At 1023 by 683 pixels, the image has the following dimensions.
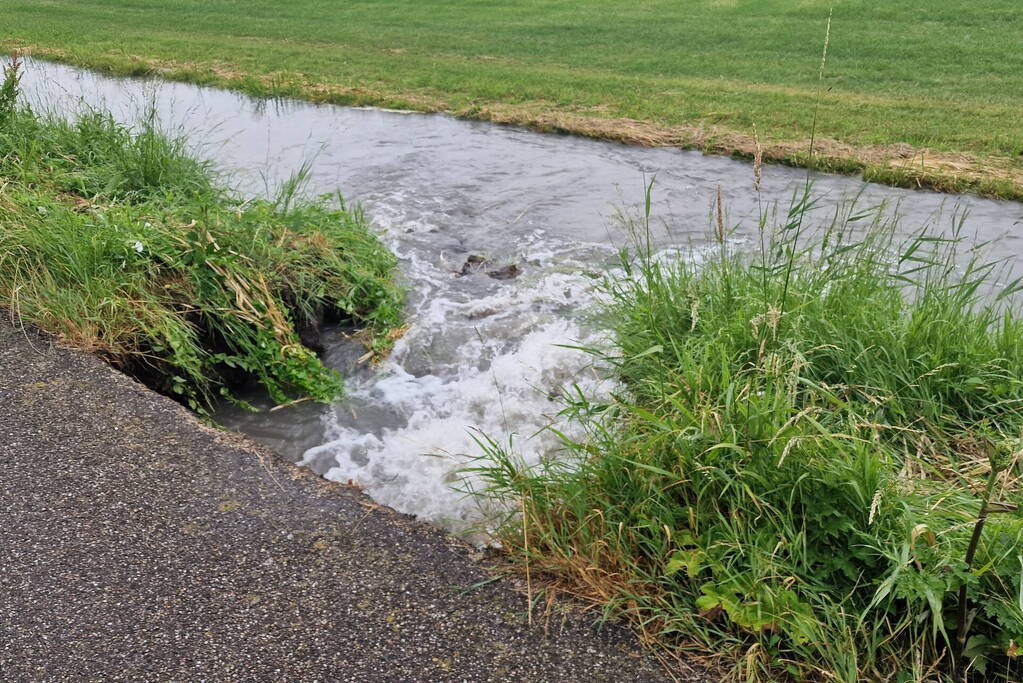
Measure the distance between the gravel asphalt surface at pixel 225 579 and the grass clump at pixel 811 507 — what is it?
25 centimetres

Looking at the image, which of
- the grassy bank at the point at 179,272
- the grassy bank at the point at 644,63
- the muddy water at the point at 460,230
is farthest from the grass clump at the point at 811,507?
the grassy bank at the point at 644,63

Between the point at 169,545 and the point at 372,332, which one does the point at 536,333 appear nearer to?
the point at 372,332

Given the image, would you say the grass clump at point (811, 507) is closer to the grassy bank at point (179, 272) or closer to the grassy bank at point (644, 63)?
the grassy bank at point (179, 272)

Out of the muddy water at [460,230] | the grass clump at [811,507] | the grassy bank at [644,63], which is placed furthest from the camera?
the grassy bank at [644,63]

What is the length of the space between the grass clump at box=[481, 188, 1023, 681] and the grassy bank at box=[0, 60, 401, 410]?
196cm

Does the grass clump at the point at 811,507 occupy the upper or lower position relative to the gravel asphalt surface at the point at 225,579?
upper

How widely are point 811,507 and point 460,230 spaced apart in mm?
5830

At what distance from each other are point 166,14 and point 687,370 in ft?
74.0

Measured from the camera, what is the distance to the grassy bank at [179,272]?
4926 millimetres

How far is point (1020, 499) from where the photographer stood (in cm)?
299

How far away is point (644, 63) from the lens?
53.4 feet

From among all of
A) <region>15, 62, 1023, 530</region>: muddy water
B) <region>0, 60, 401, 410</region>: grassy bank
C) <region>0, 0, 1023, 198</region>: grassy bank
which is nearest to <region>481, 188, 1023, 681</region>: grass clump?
<region>15, 62, 1023, 530</region>: muddy water

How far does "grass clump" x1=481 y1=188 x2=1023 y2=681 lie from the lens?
2.65m

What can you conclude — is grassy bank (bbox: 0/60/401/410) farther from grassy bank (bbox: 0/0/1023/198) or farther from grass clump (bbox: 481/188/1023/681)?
grassy bank (bbox: 0/0/1023/198)
